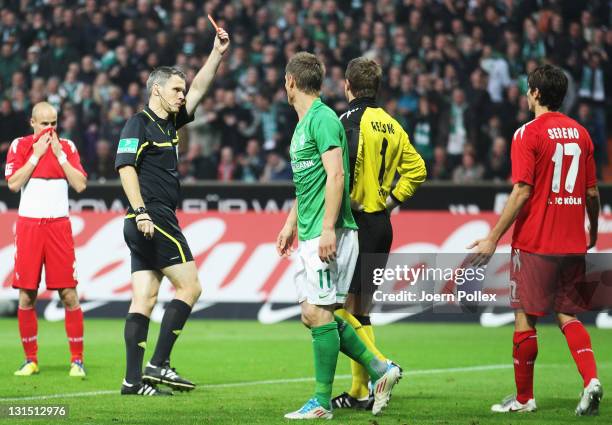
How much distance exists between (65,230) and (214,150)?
8.72 meters

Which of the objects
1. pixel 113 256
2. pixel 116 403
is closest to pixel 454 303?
pixel 116 403

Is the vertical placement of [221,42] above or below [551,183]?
above

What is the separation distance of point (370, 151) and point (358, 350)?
1.45 meters

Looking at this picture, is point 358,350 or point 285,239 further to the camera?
point 285,239

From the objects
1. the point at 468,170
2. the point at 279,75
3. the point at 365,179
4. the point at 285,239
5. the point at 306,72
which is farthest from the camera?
the point at 279,75

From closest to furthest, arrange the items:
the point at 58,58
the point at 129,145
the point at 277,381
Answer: the point at 129,145
the point at 277,381
the point at 58,58

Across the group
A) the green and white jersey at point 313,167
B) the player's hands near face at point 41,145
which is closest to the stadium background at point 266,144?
the green and white jersey at point 313,167

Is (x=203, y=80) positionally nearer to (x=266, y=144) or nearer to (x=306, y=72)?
(x=306, y=72)

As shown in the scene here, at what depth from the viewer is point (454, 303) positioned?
24.8 ft

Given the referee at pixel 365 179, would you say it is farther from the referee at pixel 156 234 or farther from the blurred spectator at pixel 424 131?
the blurred spectator at pixel 424 131

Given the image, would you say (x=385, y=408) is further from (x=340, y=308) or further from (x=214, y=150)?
(x=214, y=150)

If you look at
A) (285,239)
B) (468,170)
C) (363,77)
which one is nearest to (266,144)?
(468,170)

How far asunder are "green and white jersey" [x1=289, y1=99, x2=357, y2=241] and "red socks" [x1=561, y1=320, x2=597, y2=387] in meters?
1.61

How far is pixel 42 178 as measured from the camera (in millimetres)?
9617
